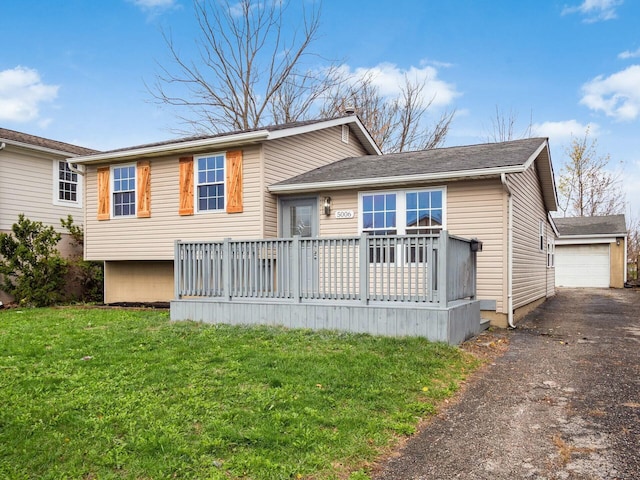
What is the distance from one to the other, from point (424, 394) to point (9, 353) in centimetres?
509

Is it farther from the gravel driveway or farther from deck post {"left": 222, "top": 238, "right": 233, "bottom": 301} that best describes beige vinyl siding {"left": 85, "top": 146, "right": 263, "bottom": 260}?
the gravel driveway

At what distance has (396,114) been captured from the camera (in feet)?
84.0

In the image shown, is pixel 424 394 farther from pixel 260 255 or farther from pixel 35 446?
pixel 260 255

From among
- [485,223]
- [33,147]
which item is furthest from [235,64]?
[485,223]

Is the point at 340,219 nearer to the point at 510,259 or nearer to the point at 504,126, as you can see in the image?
the point at 510,259

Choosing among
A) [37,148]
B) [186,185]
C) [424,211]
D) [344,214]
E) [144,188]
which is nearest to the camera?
[424,211]

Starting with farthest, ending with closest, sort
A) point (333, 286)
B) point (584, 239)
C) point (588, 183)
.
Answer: point (588, 183)
point (584, 239)
point (333, 286)

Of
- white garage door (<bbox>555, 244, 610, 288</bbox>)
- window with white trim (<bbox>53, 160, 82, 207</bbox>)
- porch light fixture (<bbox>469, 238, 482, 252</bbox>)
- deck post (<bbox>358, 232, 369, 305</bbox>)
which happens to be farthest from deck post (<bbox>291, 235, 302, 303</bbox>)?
white garage door (<bbox>555, 244, 610, 288</bbox>)

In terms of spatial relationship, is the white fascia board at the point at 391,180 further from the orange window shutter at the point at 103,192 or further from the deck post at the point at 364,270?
the orange window shutter at the point at 103,192

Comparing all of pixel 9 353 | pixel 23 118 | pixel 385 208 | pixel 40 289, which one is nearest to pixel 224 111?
pixel 23 118

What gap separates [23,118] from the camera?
2239 centimetres

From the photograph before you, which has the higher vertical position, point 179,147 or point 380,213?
point 179,147

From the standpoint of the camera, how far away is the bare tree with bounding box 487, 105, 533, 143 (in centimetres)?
2577

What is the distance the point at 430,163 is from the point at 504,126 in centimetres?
1800
